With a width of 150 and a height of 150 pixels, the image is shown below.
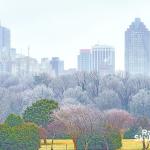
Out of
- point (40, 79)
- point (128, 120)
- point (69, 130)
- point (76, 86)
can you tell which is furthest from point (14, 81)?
point (69, 130)

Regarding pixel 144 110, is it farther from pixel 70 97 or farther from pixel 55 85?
pixel 55 85

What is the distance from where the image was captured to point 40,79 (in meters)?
127

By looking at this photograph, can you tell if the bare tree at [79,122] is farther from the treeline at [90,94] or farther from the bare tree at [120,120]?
the treeline at [90,94]

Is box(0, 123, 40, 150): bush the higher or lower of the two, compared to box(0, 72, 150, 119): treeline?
lower

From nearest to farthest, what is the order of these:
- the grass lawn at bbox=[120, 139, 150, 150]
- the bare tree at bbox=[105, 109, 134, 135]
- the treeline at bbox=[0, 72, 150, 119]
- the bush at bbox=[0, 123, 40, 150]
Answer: the bush at bbox=[0, 123, 40, 150] → the grass lawn at bbox=[120, 139, 150, 150] → the bare tree at bbox=[105, 109, 134, 135] → the treeline at bbox=[0, 72, 150, 119]

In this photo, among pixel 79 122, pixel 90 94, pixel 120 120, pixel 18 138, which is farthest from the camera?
pixel 90 94

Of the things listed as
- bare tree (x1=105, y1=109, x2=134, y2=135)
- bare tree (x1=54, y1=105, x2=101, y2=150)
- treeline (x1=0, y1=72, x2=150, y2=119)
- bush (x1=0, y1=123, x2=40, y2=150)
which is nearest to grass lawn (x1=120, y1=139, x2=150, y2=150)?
bare tree (x1=105, y1=109, x2=134, y2=135)

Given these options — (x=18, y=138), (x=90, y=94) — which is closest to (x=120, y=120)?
(x=18, y=138)

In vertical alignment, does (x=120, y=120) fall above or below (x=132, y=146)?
above

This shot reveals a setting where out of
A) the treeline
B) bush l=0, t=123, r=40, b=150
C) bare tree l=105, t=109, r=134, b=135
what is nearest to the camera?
bush l=0, t=123, r=40, b=150

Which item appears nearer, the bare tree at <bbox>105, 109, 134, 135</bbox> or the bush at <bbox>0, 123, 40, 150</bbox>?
the bush at <bbox>0, 123, 40, 150</bbox>

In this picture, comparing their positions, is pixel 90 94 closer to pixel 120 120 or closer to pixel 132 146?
pixel 120 120

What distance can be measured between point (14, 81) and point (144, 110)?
46498 mm

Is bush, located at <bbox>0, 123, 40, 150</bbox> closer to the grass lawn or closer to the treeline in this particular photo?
the grass lawn
